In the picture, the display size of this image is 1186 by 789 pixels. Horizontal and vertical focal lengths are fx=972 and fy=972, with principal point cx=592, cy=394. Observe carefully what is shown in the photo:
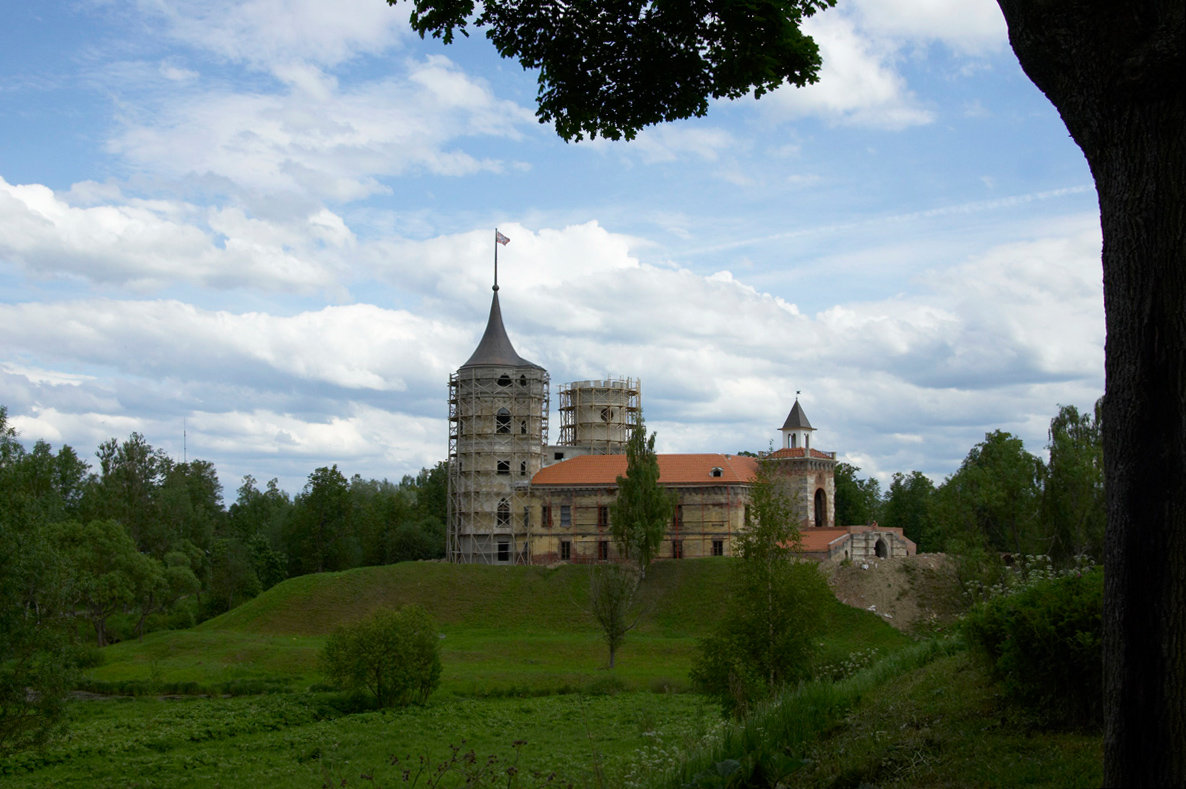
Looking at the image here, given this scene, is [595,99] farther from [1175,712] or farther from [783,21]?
[1175,712]

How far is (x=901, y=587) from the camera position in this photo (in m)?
51.1

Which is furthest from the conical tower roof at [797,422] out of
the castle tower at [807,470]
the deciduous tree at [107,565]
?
the deciduous tree at [107,565]

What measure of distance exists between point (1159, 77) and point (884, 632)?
4440 centimetres

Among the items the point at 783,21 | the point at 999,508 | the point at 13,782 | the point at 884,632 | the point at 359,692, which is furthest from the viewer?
the point at 884,632

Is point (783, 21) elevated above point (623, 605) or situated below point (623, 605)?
above

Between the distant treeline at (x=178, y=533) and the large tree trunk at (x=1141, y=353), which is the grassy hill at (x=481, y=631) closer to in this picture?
the distant treeline at (x=178, y=533)

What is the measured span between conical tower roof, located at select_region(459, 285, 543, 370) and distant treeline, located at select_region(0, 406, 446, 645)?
53.8 ft

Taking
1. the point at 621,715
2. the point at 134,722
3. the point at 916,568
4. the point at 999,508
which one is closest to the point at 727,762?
the point at 621,715

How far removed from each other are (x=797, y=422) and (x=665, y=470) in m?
10.8

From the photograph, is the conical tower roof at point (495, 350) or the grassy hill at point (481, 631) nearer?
the grassy hill at point (481, 631)

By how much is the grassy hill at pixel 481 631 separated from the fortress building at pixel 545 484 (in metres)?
4.87

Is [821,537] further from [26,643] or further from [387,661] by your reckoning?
[26,643]

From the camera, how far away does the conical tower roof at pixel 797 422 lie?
68500mm

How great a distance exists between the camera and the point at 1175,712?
5918 mm
